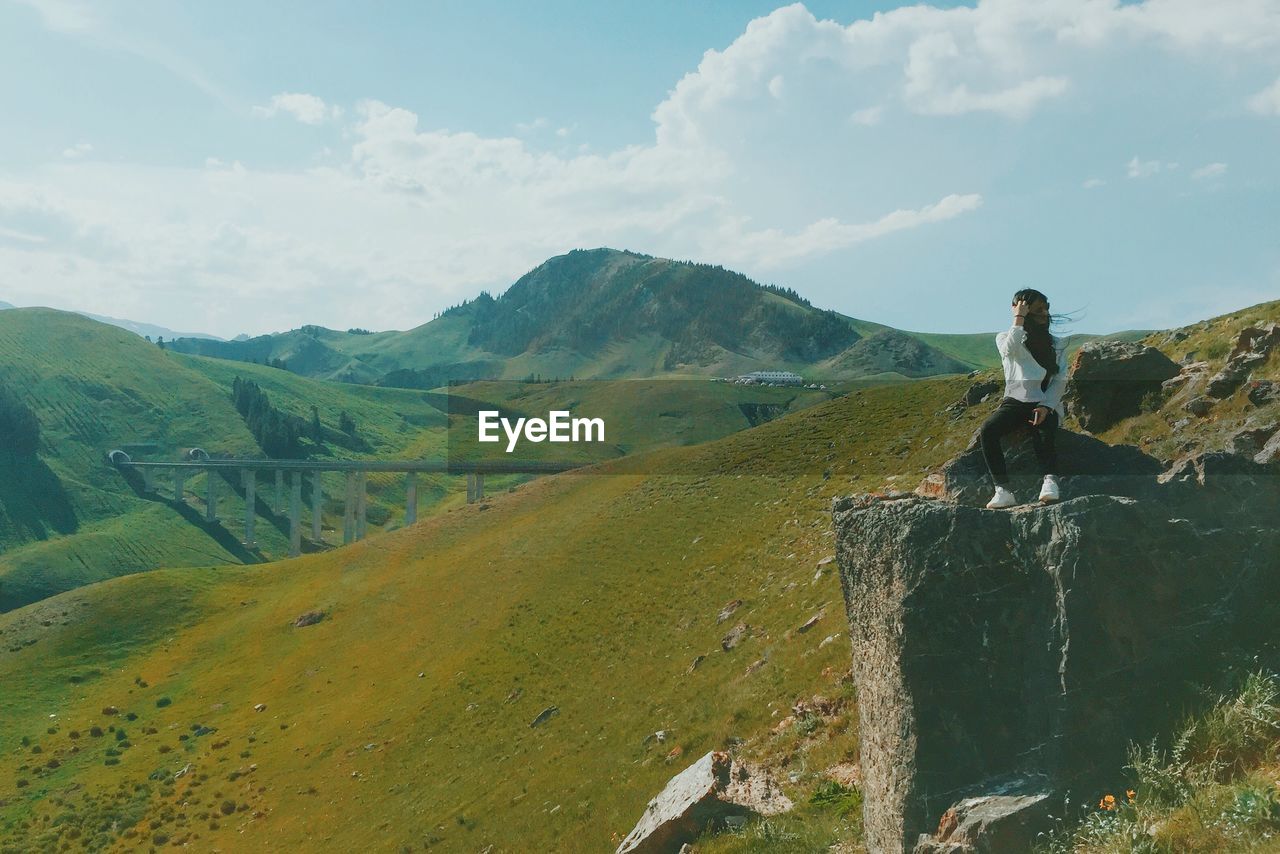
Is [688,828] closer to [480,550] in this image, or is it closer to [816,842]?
[816,842]

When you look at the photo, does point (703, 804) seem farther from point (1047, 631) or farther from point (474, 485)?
point (474, 485)

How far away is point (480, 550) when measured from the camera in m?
73.6

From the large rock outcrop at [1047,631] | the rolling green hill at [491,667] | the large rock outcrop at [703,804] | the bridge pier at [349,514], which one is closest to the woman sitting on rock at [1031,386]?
the large rock outcrop at [1047,631]

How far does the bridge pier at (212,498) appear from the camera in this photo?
177 meters

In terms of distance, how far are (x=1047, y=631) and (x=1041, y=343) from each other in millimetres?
3340

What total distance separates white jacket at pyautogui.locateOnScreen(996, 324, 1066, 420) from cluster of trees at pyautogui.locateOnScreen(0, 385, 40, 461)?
22277cm

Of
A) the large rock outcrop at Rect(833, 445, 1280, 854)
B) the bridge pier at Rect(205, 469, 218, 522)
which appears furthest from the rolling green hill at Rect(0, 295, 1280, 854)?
the bridge pier at Rect(205, 469, 218, 522)

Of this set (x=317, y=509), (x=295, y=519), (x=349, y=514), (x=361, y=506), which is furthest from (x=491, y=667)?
A: (x=295, y=519)

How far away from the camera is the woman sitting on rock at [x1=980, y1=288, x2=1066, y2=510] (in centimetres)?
936

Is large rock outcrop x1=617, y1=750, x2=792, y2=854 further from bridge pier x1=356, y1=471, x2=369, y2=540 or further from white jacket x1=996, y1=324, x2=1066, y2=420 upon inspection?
bridge pier x1=356, y1=471, x2=369, y2=540

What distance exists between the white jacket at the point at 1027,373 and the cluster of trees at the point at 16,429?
222772 mm

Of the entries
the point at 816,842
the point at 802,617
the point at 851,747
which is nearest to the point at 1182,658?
the point at 816,842

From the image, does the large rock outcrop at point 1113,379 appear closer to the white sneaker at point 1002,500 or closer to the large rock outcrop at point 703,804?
the white sneaker at point 1002,500

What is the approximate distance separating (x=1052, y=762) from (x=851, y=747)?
7639 mm
